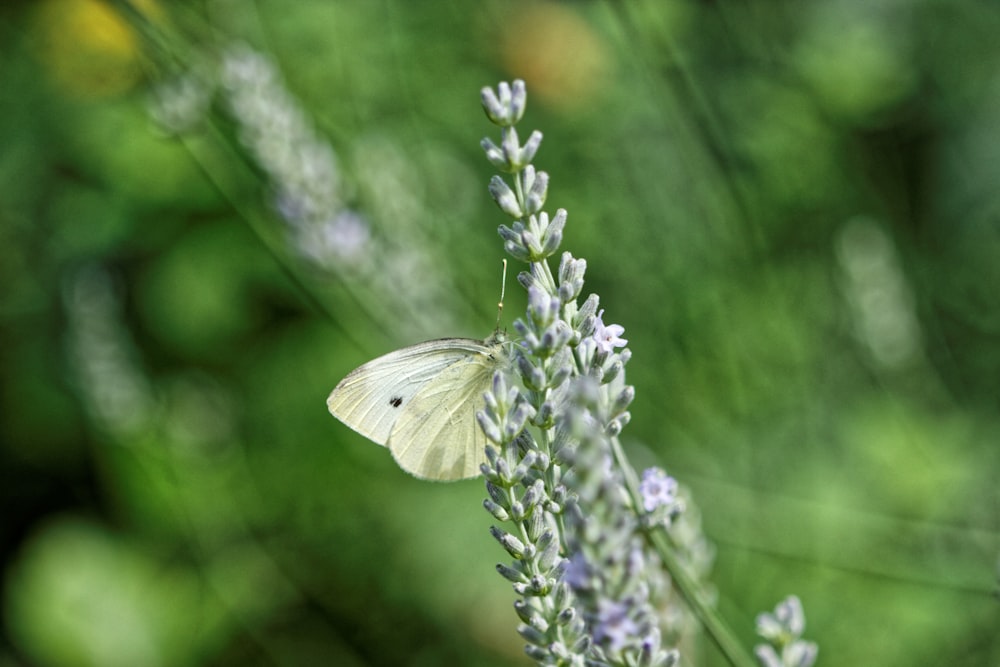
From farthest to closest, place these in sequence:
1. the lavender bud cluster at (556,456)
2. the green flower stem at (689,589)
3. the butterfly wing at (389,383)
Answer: the butterfly wing at (389,383), the green flower stem at (689,589), the lavender bud cluster at (556,456)

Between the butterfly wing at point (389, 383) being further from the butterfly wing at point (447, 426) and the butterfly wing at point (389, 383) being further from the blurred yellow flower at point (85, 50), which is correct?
the blurred yellow flower at point (85, 50)

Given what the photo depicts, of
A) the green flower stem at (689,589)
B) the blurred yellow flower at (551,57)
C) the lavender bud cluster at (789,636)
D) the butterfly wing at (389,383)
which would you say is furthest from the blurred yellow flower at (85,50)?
the lavender bud cluster at (789,636)

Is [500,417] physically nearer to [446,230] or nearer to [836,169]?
[446,230]

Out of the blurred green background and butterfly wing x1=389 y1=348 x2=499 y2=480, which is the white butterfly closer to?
butterfly wing x1=389 y1=348 x2=499 y2=480

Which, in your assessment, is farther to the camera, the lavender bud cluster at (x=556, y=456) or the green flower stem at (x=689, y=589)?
the green flower stem at (x=689, y=589)

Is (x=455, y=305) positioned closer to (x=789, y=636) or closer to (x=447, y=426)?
(x=447, y=426)

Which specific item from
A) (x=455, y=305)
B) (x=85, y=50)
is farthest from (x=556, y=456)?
(x=85, y=50)
